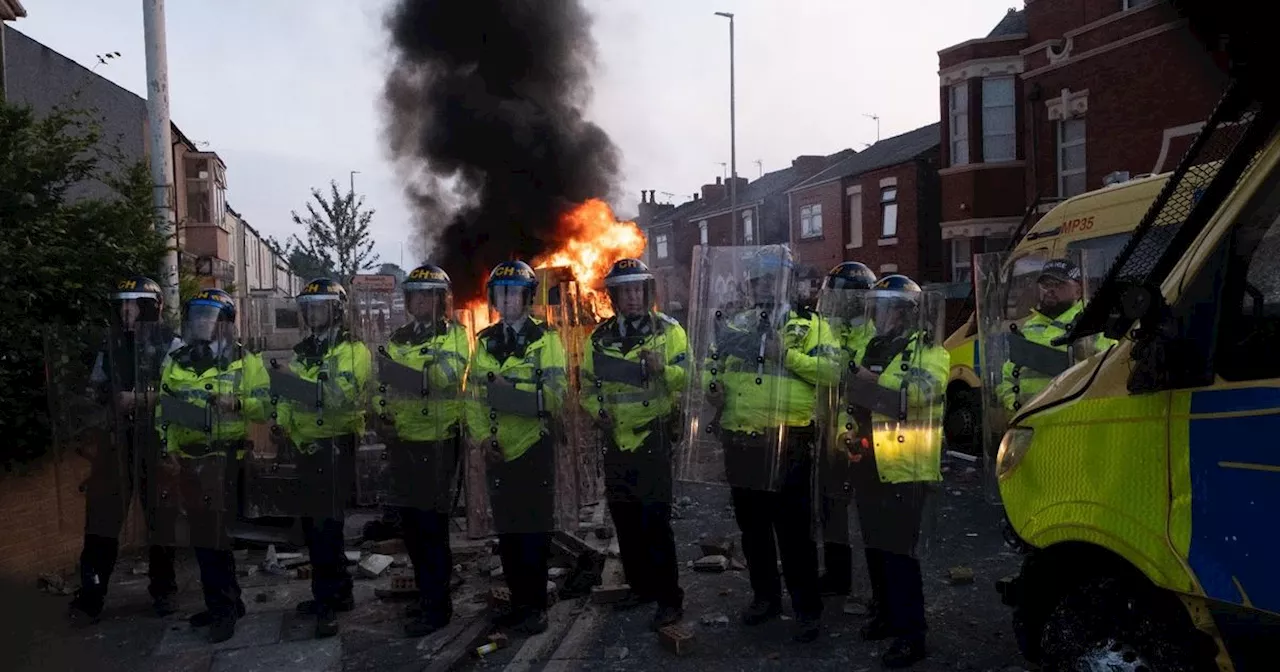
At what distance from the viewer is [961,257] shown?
22828mm

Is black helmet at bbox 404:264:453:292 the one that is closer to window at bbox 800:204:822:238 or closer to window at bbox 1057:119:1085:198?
window at bbox 1057:119:1085:198

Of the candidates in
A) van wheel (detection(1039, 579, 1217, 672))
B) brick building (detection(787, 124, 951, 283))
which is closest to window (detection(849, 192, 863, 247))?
brick building (detection(787, 124, 951, 283))

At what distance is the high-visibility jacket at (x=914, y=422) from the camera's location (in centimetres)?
466

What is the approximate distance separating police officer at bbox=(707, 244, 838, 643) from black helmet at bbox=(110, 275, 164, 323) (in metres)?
3.76

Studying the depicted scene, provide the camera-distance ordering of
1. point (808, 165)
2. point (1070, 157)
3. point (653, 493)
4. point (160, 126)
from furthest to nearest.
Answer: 1. point (808, 165)
2. point (1070, 157)
3. point (160, 126)
4. point (653, 493)

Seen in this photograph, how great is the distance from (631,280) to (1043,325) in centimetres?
232

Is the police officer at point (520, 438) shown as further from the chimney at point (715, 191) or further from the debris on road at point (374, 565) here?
the chimney at point (715, 191)

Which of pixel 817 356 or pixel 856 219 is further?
pixel 856 219

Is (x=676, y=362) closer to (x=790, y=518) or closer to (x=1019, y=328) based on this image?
(x=790, y=518)

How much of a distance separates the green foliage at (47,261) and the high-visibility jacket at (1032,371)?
18.3 ft

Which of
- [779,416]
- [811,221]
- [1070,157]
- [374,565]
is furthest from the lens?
[811,221]

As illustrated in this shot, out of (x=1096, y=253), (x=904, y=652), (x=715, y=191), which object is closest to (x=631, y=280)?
(x=904, y=652)

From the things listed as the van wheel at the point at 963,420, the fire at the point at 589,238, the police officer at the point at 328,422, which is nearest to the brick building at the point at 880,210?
the fire at the point at 589,238

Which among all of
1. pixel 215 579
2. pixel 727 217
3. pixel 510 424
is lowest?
pixel 215 579
